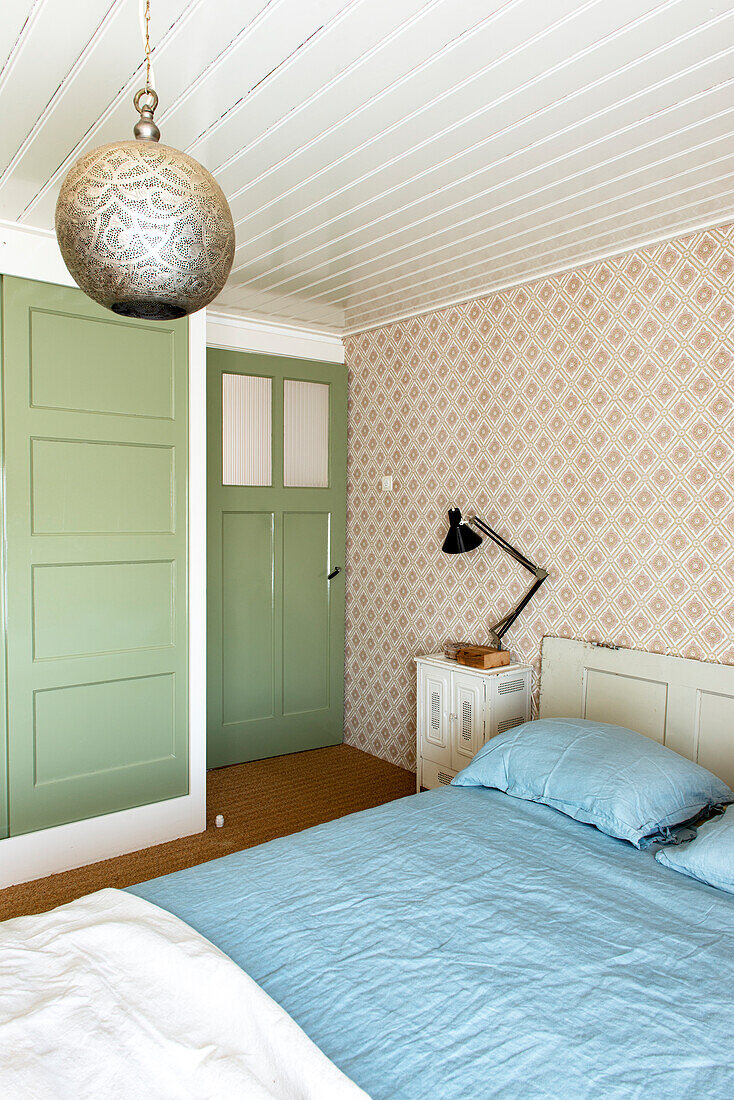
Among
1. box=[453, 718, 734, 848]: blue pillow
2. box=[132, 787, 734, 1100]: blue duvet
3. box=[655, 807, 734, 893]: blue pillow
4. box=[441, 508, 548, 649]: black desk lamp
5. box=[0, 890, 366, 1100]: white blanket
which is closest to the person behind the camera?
box=[0, 890, 366, 1100]: white blanket

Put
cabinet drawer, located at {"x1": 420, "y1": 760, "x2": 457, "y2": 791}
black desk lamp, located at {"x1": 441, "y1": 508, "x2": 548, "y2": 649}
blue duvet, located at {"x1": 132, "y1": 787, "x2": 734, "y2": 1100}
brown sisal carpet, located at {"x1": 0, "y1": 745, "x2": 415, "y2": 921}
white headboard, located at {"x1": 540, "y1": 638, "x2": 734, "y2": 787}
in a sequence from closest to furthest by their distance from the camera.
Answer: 1. blue duvet, located at {"x1": 132, "y1": 787, "x2": 734, "y2": 1100}
2. white headboard, located at {"x1": 540, "y1": 638, "x2": 734, "y2": 787}
3. brown sisal carpet, located at {"x1": 0, "y1": 745, "x2": 415, "y2": 921}
4. black desk lamp, located at {"x1": 441, "y1": 508, "x2": 548, "y2": 649}
5. cabinet drawer, located at {"x1": 420, "y1": 760, "x2": 457, "y2": 791}

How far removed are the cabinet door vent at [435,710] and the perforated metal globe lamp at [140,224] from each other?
8.69ft

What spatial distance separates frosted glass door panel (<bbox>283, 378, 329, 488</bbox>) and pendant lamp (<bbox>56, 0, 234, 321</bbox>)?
310 centimetres

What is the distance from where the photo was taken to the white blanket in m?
1.10

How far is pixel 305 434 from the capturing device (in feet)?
14.4

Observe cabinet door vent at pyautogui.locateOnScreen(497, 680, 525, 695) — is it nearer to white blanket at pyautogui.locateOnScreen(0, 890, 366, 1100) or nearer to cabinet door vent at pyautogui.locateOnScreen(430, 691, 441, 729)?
cabinet door vent at pyautogui.locateOnScreen(430, 691, 441, 729)

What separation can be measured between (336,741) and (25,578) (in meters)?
2.34

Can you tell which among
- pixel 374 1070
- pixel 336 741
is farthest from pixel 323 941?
pixel 336 741

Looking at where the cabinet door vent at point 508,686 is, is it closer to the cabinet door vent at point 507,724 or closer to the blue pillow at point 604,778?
the cabinet door vent at point 507,724

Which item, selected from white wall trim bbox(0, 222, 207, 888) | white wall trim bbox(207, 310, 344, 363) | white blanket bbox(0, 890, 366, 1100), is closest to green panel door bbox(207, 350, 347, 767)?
white wall trim bbox(207, 310, 344, 363)

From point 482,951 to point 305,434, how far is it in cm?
330

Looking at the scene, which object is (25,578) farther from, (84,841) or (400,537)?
(400,537)

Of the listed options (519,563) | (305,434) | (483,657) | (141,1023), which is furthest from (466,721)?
(141,1023)

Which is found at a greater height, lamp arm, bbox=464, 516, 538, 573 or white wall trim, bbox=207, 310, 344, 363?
white wall trim, bbox=207, 310, 344, 363
